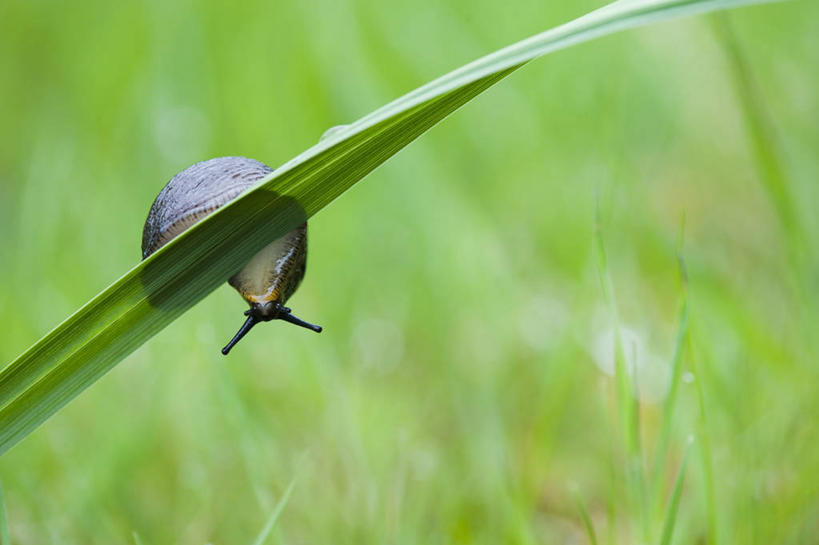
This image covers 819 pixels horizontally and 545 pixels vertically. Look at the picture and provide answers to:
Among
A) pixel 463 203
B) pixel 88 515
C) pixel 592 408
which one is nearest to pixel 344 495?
pixel 88 515

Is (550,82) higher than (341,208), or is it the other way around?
(550,82)

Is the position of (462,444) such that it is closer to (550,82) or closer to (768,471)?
(768,471)

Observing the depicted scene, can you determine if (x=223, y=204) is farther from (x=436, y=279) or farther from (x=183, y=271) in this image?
(x=436, y=279)

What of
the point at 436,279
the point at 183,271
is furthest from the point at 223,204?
the point at 436,279

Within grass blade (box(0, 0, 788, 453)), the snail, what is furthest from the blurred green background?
grass blade (box(0, 0, 788, 453))

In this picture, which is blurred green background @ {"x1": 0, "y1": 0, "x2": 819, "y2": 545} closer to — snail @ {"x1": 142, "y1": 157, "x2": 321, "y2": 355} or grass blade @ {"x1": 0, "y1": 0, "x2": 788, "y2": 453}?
snail @ {"x1": 142, "y1": 157, "x2": 321, "y2": 355}
